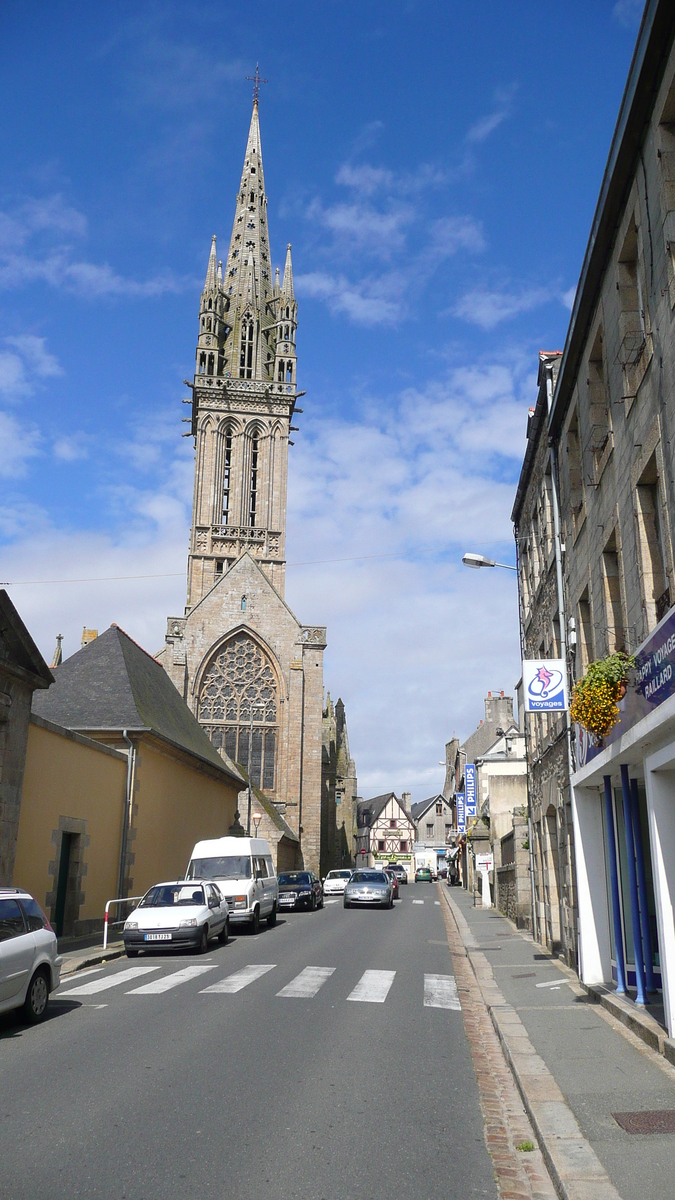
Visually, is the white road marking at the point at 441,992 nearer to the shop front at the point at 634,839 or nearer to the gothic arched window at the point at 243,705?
the shop front at the point at 634,839

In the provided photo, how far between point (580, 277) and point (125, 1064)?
1006 cm

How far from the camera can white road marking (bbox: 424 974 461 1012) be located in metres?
11.0

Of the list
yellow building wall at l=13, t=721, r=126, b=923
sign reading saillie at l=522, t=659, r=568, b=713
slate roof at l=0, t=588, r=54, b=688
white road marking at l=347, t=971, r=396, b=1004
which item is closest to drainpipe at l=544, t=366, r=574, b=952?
sign reading saillie at l=522, t=659, r=568, b=713

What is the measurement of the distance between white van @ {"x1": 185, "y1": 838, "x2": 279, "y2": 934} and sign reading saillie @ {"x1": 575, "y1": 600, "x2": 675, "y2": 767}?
12314mm

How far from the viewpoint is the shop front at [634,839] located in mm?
7621

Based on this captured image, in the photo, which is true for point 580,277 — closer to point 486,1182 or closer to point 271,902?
point 486,1182

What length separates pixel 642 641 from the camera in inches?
365

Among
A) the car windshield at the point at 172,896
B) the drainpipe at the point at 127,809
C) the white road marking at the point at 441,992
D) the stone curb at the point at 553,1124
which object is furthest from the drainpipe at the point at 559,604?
the drainpipe at the point at 127,809

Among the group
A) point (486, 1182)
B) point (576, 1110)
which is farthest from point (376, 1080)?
point (486, 1182)

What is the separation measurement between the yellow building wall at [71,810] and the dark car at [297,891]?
354 inches

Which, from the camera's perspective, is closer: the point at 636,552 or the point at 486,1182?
the point at 486,1182

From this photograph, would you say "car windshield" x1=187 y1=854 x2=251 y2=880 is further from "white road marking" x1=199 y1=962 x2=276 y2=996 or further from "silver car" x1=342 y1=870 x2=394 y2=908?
"silver car" x1=342 y1=870 x2=394 y2=908

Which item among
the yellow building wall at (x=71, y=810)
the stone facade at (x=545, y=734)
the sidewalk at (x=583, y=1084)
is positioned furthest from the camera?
the yellow building wall at (x=71, y=810)

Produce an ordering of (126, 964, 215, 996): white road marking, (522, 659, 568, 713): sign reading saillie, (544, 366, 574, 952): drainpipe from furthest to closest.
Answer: (544, 366, 574, 952): drainpipe → (522, 659, 568, 713): sign reading saillie → (126, 964, 215, 996): white road marking
